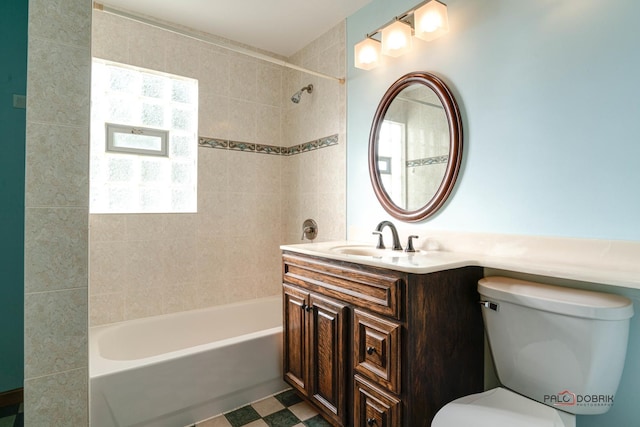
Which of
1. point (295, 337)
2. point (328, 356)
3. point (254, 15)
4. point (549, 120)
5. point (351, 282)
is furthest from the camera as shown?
point (254, 15)

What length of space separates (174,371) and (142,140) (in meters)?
1.58

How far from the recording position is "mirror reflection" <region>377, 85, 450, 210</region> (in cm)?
170

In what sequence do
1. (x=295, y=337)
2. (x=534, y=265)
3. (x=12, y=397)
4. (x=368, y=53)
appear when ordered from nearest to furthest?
(x=12, y=397) → (x=534, y=265) → (x=295, y=337) → (x=368, y=53)

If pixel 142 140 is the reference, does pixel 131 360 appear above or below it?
below

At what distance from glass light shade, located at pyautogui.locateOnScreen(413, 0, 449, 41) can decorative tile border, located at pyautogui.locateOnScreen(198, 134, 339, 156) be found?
3.03 feet

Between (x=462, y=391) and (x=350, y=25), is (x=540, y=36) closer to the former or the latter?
(x=350, y=25)

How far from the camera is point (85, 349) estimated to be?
1209 mm

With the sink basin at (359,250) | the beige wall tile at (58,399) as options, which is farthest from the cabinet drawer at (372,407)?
the beige wall tile at (58,399)

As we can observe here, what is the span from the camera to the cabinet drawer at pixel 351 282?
126 cm

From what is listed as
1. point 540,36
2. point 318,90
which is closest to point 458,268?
point 540,36

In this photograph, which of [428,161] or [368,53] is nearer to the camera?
[428,161]

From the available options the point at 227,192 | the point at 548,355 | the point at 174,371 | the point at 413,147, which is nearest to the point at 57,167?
the point at 174,371

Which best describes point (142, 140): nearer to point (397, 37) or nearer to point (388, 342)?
point (397, 37)

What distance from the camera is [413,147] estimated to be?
1838mm
